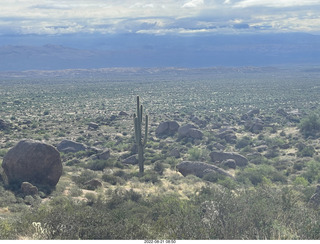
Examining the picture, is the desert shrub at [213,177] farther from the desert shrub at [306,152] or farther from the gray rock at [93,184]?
the desert shrub at [306,152]

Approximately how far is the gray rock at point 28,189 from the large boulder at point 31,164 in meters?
0.91

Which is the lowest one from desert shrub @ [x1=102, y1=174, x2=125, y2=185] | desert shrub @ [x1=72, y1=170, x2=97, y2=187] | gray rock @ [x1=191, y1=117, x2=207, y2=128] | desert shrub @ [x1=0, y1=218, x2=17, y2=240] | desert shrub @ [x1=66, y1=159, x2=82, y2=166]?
gray rock @ [x1=191, y1=117, x2=207, y2=128]

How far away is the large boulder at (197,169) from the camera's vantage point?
2391cm

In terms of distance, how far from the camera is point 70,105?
68.7 metres

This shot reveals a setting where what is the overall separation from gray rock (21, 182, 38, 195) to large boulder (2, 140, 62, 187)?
91 cm

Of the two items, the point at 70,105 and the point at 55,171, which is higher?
the point at 55,171

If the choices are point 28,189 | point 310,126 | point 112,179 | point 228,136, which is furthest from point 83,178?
point 310,126

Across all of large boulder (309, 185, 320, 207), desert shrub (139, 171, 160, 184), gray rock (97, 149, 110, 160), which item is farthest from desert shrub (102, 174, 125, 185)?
large boulder (309, 185, 320, 207)

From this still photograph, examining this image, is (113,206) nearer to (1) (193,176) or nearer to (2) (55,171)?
(2) (55,171)

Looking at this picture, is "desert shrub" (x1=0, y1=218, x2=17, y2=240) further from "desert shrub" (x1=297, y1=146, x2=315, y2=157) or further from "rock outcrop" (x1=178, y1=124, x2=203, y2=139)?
"rock outcrop" (x1=178, y1=124, x2=203, y2=139)

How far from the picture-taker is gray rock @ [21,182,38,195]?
17.1m

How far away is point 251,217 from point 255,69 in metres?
181

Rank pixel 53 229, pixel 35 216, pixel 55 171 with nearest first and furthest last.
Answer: pixel 53 229
pixel 35 216
pixel 55 171

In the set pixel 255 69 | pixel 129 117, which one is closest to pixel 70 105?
pixel 129 117
